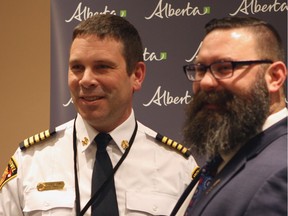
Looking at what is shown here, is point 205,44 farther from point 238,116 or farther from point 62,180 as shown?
point 62,180

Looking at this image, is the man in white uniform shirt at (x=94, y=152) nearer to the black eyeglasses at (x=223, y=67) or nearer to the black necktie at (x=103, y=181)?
the black necktie at (x=103, y=181)

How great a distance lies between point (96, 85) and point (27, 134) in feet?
4.07

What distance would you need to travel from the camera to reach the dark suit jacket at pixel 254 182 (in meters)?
1.04

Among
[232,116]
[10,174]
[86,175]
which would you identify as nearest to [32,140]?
[10,174]

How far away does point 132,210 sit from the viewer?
1648mm

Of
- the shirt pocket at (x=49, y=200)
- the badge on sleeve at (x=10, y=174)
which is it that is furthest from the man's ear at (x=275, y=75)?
the badge on sleeve at (x=10, y=174)

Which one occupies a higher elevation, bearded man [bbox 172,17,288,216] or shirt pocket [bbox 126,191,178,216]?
bearded man [bbox 172,17,288,216]

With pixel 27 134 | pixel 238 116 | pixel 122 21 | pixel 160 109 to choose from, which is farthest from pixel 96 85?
pixel 27 134

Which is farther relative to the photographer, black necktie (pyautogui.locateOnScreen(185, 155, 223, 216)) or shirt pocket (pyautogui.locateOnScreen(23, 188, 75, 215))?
shirt pocket (pyautogui.locateOnScreen(23, 188, 75, 215))

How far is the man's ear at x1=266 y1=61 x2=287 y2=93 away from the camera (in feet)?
4.23

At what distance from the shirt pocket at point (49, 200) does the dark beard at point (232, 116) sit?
1.83ft

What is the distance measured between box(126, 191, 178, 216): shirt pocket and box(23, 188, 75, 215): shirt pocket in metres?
0.20

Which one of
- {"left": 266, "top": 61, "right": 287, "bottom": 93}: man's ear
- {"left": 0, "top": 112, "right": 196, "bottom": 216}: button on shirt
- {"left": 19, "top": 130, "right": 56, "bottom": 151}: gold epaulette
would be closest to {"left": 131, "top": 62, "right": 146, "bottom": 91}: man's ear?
{"left": 0, "top": 112, "right": 196, "bottom": 216}: button on shirt

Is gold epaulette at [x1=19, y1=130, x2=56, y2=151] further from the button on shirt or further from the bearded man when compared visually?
the bearded man
